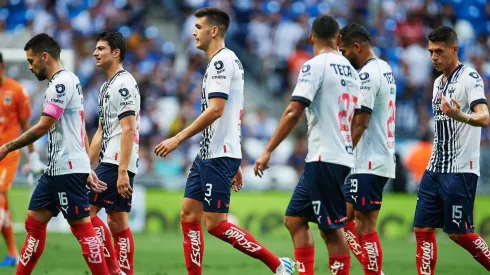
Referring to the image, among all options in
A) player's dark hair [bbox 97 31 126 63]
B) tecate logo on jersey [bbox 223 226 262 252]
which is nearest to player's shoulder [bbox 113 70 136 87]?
player's dark hair [bbox 97 31 126 63]

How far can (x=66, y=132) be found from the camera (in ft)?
30.2

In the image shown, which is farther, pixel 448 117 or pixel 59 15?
pixel 59 15

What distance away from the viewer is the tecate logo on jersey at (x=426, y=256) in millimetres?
9711

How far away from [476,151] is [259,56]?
15229 mm

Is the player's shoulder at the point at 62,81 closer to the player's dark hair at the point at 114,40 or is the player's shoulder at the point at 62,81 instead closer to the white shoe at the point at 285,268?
the player's dark hair at the point at 114,40

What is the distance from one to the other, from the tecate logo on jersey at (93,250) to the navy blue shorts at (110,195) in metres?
1.04

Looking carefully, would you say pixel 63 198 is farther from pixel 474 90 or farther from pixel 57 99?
pixel 474 90

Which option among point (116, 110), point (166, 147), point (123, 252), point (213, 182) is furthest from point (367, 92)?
point (123, 252)

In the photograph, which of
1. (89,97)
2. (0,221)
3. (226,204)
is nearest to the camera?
(226,204)

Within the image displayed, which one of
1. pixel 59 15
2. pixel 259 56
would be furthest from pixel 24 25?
pixel 259 56

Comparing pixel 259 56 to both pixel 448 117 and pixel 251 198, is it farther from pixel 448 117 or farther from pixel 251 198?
pixel 448 117

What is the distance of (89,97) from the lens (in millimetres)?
22672

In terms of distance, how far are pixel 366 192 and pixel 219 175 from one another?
72.3 inches

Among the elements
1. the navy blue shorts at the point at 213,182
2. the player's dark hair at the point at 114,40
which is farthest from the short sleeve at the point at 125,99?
the navy blue shorts at the point at 213,182
